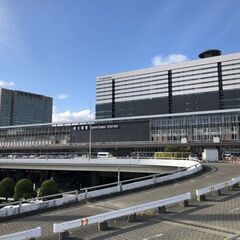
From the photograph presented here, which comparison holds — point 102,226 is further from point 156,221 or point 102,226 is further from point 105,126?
point 105,126

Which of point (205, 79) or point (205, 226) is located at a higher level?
point (205, 79)

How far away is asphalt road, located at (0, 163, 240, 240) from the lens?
13.6m

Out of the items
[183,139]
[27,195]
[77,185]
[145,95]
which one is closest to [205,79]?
[145,95]

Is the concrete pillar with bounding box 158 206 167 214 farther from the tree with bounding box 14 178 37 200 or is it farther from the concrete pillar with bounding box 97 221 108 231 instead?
the tree with bounding box 14 178 37 200

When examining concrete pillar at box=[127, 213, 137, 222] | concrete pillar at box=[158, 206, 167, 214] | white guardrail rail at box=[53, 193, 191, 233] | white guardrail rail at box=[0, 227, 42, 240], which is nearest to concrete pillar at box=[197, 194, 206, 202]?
white guardrail rail at box=[53, 193, 191, 233]

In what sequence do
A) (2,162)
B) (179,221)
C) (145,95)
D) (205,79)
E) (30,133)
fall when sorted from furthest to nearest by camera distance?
(145,95), (205,79), (30,133), (2,162), (179,221)

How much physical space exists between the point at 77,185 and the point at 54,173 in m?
6.17

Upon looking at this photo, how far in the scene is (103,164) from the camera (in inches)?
2506

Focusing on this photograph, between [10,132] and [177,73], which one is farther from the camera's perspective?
[177,73]

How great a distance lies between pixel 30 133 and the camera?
156 m

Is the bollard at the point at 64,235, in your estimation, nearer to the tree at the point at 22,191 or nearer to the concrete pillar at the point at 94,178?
the tree at the point at 22,191

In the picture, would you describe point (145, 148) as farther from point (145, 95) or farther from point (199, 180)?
point (199, 180)

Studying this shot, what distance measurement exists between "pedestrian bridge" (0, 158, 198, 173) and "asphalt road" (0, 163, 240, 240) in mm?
28327

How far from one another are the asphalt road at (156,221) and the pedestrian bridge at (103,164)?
28327 mm
